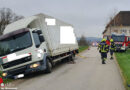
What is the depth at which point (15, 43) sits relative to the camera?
9688 millimetres

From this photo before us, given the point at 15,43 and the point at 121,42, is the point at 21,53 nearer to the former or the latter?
the point at 15,43

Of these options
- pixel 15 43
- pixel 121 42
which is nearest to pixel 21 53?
pixel 15 43

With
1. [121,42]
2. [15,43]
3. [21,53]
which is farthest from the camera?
[121,42]

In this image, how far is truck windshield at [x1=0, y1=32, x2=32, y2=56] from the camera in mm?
9602

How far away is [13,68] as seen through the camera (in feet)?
31.6

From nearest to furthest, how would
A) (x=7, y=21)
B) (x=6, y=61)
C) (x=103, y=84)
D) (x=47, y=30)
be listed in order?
(x=103, y=84) → (x=6, y=61) → (x=47, y=30) → (x=7, y=21)

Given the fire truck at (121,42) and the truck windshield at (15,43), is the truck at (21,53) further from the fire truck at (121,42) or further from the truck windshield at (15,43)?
the fire truck at (121,42)

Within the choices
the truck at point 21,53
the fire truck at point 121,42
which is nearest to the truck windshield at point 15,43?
the truck at point 21,53

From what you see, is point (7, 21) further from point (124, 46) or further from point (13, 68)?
point (13, 68)

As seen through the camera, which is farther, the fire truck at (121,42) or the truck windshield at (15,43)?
Result: the fire truck at (121,42)

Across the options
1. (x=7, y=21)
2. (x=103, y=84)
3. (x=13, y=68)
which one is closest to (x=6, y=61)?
(x=13, y=68)

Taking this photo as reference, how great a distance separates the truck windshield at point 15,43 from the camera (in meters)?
9.60

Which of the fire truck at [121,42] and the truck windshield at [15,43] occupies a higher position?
the truck windshield at [15,43]

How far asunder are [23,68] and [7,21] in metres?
42.7
